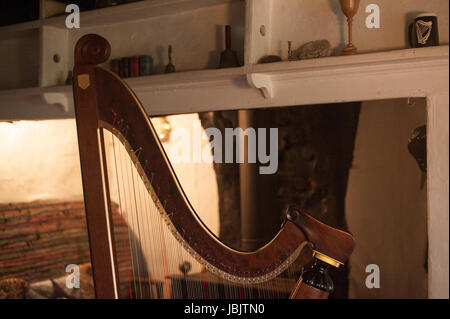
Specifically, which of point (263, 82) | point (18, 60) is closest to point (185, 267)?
point (263, 82)

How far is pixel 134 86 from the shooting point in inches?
69.4

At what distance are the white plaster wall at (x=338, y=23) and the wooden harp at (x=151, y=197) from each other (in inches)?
27.2

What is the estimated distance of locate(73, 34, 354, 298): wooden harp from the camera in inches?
38.6

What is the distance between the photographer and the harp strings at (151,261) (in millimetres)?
1597

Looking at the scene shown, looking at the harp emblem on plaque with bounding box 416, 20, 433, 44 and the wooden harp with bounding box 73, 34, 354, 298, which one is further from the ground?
the harp emblem on plaque with bounding box 416, 20, 433, 44

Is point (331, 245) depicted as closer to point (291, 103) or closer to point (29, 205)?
point (291, 103)

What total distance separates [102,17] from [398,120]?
3.56 feet

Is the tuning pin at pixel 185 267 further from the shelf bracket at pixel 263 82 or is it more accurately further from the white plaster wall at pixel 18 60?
the white plaster wall at pixel 18 60

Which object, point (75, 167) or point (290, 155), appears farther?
point (75, 167)

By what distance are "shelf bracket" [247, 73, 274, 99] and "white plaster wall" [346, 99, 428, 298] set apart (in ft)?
0.95

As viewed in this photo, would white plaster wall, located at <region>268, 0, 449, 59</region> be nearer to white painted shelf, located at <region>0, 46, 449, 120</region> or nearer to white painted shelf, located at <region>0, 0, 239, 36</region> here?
white painted shelf, located at <region>0, 46, 449, 120</region>

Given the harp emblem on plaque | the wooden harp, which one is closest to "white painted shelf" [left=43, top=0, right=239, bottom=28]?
the harp emblem on plaque

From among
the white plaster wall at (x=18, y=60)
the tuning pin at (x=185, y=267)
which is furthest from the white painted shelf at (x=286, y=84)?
the tuning pin at (x=185, y=267)

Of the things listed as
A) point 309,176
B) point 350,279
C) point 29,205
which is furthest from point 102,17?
point 350,279
